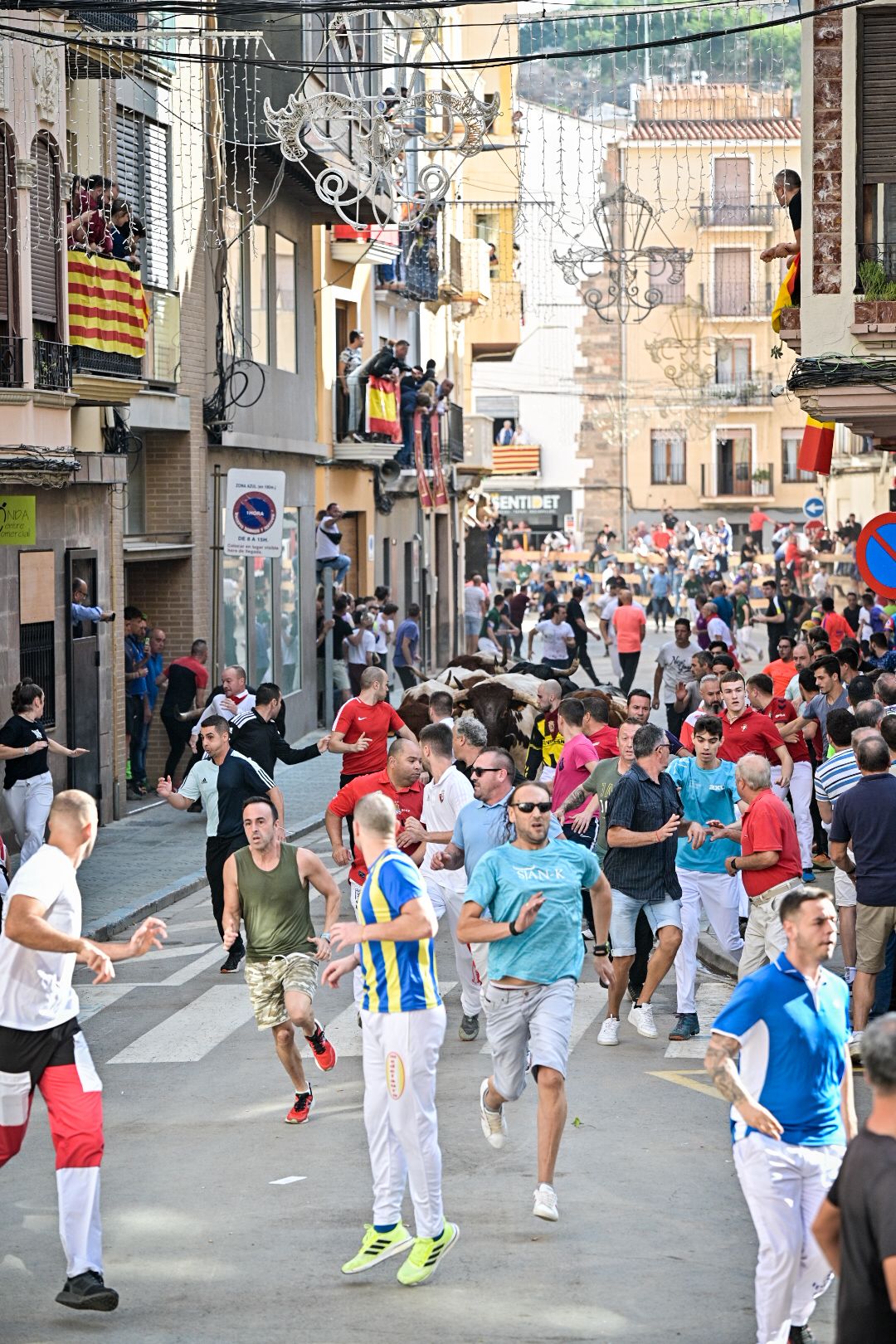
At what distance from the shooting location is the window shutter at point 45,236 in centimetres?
1811

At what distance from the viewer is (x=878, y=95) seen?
55.8 ft

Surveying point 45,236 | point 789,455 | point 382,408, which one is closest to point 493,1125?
point 45,236

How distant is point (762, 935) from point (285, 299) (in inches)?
773

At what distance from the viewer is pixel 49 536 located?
19.6m

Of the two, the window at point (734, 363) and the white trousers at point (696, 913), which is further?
the window at point (734, 363)

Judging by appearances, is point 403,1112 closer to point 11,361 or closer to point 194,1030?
point 194,1030

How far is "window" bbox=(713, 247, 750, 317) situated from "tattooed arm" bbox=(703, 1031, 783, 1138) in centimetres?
7322

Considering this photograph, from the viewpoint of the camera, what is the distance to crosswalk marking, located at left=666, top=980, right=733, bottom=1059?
1136cm

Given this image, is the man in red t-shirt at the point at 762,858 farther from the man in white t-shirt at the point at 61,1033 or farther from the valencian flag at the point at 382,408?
the valencian flag at the point at 382,408

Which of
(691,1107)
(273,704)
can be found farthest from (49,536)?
(691,1107)

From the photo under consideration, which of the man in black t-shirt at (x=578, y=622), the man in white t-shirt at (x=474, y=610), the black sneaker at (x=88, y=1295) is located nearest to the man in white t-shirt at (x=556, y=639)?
the man in black t-shirt at (x=578, y=622)

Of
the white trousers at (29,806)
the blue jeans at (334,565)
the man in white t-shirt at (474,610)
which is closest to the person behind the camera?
the white trousers at (29,806)

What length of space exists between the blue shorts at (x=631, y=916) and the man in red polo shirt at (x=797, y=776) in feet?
13.9

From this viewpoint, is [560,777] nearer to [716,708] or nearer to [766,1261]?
[716,708]
